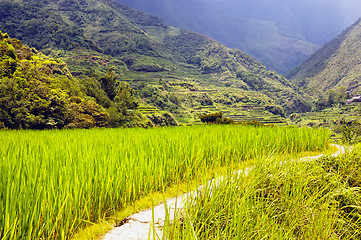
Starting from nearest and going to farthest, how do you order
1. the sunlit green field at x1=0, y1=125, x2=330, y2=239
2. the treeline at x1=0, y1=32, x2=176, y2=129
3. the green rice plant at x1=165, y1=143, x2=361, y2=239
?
the sunlit green field at x1=0, y1=125, x2=330, y2=239 < the green rice plant at x1=165, y1=143, x2=361, y2=239 < the treeline at x1=0, y1=32, x2=176, y2=129

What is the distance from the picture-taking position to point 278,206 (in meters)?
3.22

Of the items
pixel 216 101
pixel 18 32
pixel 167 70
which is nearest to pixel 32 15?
Result: pixel 18 32

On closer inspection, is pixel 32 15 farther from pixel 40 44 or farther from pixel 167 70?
pixel 167 70

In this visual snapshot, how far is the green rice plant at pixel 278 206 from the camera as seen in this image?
234 cm

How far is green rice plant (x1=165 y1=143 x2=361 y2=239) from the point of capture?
2.34m

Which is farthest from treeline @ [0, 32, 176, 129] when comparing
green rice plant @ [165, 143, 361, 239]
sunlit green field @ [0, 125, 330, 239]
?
green rice plant @ [165, 143, 361, 239]

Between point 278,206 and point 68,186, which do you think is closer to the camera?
point 68,186

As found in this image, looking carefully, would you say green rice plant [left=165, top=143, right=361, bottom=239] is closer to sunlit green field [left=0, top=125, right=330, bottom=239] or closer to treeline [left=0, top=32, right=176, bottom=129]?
sunlit green field [left=0, top=125, right=330, bottom=239]

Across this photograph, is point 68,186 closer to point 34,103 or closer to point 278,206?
point 278,206

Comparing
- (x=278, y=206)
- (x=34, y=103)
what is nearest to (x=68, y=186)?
(x=278, y=206)

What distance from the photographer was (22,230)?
2256 millimetres


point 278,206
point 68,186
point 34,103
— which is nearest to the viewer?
point 68,186

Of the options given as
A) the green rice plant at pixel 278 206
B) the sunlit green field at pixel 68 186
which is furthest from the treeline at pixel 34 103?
the green rice plant at pixel 278 206

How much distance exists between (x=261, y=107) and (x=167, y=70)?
93.8 metres
